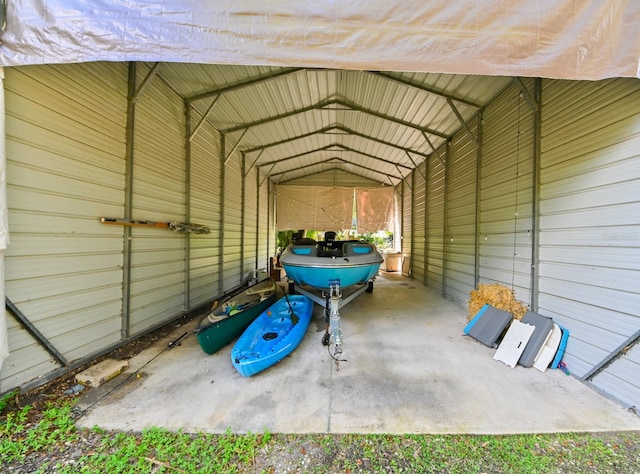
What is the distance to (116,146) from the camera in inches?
110

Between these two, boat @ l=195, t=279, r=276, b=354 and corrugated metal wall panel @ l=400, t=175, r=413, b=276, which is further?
corrugated metal wall panel @ l=400, t=175, r=413, b=276

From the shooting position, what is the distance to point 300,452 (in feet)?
4.99

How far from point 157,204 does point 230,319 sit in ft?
6.72

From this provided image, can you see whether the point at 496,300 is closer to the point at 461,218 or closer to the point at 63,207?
the point at 461,218

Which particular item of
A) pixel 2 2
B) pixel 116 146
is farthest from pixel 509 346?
pixel 2 2

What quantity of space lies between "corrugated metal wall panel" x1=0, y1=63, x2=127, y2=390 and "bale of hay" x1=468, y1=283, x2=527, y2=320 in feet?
16.7

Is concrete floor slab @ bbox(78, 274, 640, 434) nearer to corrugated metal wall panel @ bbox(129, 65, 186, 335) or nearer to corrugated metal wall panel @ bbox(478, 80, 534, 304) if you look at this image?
corrugated metal wall panel @ bbox(129, 65, 186, 335)

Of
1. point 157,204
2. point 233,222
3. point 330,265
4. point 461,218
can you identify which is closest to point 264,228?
point 233,222

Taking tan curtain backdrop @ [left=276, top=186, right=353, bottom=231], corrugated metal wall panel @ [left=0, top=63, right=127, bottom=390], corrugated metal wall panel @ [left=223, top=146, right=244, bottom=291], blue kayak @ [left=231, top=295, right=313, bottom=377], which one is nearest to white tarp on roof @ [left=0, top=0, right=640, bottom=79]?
corrugated metal wall panel @ [left=0, top=63, right=127, bottom=390]

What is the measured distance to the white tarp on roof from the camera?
64.9 inches

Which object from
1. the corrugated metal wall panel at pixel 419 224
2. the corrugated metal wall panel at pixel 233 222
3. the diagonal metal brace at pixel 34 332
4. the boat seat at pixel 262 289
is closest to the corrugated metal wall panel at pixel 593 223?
the boat seat at pixel 262 289

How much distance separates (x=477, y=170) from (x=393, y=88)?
7.07 feet

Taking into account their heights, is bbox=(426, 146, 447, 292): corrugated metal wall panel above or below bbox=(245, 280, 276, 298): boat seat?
above

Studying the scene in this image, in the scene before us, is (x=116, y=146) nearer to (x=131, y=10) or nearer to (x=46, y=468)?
(x=131, y=10)
